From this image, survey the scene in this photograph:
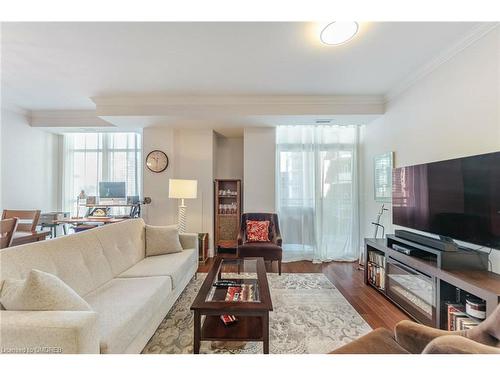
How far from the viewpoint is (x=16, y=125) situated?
3889 mm

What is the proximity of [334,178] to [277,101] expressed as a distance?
66.2 inches

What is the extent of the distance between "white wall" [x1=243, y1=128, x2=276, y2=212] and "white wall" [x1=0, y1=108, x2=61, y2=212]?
391cm

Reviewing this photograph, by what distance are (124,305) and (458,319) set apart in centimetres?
241

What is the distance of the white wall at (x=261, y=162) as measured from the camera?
406 cm

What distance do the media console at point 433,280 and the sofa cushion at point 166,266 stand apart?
222 centimetres

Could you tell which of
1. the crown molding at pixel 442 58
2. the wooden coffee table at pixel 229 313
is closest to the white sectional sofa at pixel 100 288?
the wooden coffee table at pixel 229 313

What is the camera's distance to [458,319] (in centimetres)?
170

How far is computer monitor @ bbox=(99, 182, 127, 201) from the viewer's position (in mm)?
4309

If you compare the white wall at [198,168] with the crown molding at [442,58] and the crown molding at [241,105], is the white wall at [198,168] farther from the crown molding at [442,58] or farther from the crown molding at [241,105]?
the crown molding at [442,58]

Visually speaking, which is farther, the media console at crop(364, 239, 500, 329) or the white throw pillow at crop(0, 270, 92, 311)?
the media console at crop(364, 239, 500, 329)

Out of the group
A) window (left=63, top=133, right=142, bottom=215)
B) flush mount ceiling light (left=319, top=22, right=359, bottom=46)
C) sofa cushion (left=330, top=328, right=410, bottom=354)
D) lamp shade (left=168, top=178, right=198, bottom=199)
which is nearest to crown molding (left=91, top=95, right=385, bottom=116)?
lamp shade (left=168, top=178, right=198, bottom=199)

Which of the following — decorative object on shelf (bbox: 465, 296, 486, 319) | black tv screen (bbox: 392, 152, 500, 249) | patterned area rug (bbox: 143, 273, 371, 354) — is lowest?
patterned area rug (bbox: 143, 273, 371, 354)

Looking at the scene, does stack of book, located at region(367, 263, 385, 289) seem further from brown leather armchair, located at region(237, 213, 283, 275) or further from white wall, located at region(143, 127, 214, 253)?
white wall, located at region(143, 127, 214, 253)
